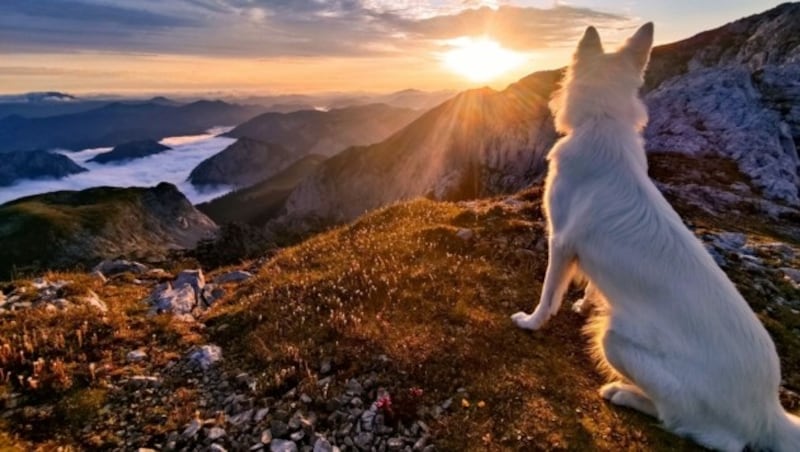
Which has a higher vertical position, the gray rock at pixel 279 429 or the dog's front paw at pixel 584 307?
the dog's front paw at pixel 584 307

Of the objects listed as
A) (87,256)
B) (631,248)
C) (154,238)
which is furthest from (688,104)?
(154,238)

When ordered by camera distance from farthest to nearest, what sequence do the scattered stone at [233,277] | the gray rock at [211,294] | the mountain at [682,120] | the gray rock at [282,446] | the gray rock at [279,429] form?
the mountain at [682,120]
the scattered stone at [233,277]
the gray rock at [211,294]
the gray rock at [279,429]
the gray rock at [282,446]

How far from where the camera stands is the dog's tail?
554cm

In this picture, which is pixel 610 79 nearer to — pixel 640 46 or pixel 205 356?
pixel 640 46

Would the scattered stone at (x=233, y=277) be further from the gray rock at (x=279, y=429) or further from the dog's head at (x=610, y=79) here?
the dog's head at (x=610, y=79)

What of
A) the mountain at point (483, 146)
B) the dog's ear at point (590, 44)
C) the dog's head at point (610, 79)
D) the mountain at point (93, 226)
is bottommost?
the mountain at point (93, 226)

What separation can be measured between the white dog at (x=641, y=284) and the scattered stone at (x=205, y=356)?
5.50m

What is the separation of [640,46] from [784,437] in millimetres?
5821

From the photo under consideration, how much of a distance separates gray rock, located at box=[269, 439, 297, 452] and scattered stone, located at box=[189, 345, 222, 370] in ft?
7.55

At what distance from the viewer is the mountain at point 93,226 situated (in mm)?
112375

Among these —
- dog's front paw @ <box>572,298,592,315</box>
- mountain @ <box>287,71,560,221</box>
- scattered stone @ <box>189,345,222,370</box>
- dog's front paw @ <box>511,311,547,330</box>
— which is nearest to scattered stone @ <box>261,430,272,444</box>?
scattered stone @ <box>189,345,222,370</box>

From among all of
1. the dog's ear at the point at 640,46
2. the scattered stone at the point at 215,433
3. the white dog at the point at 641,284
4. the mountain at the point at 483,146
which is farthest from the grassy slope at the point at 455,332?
the mountain at the point at 483,146

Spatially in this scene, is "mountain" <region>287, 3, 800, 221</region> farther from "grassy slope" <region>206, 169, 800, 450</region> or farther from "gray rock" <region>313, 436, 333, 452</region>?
"gray rock" <region>313, 436, 333, 452</region>

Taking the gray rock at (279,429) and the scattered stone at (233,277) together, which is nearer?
the gray rock at (279,429)
